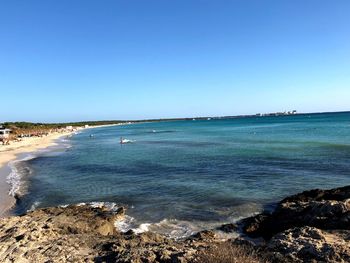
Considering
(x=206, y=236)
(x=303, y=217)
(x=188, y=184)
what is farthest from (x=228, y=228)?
(x=188, y=184)

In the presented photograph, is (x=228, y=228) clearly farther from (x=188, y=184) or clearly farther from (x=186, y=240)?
(x=188, y=184)

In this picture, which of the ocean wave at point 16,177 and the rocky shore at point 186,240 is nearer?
the rocky shore at point 186,240

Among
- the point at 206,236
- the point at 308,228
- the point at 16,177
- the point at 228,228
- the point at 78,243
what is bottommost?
the point at 16,177

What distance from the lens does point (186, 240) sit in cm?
1166

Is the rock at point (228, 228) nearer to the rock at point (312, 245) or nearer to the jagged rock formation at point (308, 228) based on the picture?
the jagged rock formation at point (308, 228)

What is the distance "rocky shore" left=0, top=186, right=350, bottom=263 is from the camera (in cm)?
826

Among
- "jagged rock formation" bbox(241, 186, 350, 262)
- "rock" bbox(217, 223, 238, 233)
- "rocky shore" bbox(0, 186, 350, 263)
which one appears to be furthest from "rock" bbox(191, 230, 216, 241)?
"jagged rock formation" bbox(241, 186, 350, 262)

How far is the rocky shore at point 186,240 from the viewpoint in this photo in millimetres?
8258

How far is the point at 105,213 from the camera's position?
15734 millimetres

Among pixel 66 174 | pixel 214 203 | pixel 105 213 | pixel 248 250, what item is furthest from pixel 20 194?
pixel 248 250

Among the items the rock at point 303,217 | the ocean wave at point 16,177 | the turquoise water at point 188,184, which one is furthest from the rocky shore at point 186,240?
the ocean wave at point 16,177

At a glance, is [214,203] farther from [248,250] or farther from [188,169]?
[188,169]

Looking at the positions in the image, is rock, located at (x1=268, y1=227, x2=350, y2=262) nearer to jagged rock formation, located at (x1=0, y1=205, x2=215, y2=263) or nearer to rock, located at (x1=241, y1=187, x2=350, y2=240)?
rock, located at (x1=241, y1=187, x2=350, y2=240)

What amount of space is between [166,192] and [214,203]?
3.72 metres
